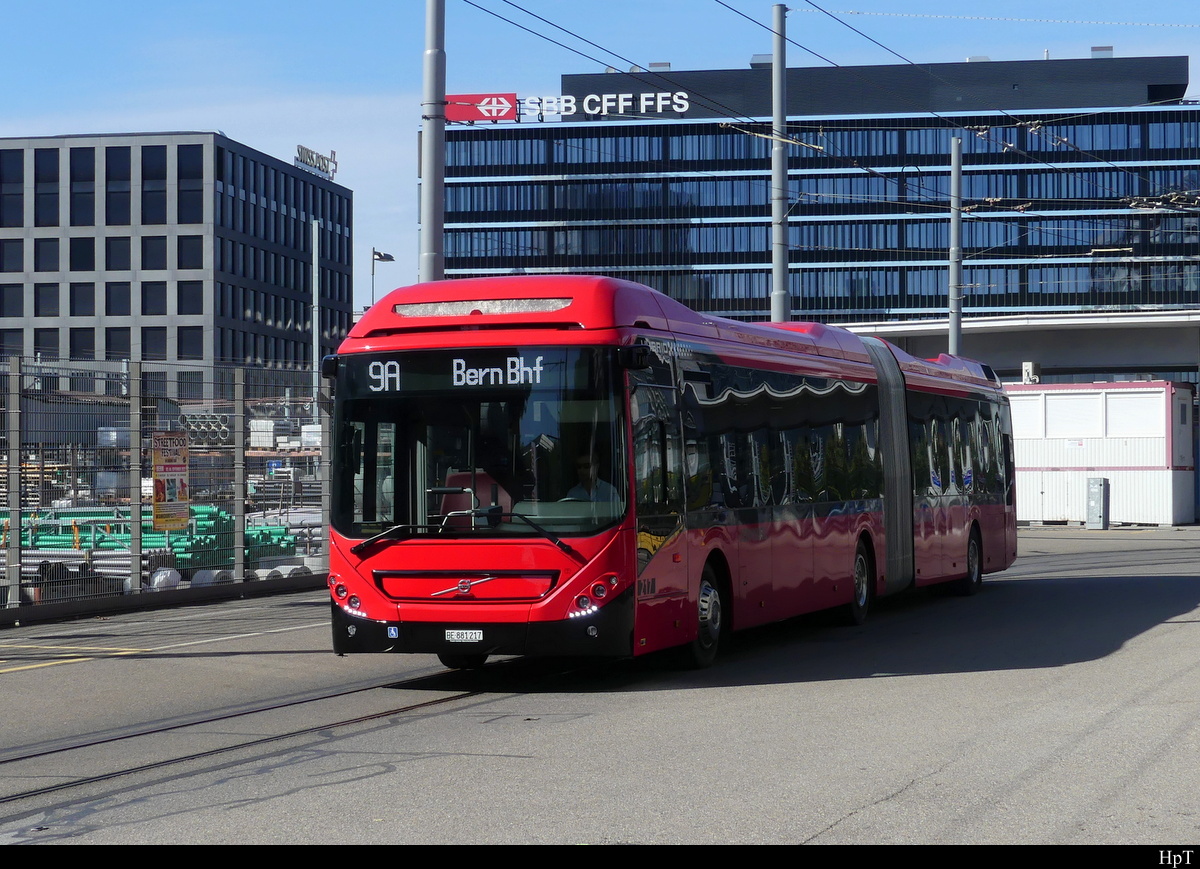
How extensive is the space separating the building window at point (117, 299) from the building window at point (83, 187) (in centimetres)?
367

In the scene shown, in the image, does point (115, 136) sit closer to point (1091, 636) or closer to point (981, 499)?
point (981, 499)

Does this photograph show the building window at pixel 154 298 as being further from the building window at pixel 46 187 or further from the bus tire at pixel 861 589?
the bus tire at pixel 861 589

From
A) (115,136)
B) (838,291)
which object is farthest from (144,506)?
(838,291)

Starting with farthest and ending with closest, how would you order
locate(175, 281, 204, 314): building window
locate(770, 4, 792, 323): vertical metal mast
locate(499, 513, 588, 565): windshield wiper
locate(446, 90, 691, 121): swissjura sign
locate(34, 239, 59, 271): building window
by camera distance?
locate(446, 90, 691, 121): swissjura sign, locate(175, 281, 204, 314): building window, locate(34, 239, 59, 271): building window, locate(770, 4, 792, 323): vertical metal mast, locate(499, 513, 588, 565): windshield wiper

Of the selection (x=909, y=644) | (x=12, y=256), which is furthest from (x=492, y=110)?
(x=909, y=644)

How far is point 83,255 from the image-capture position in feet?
293

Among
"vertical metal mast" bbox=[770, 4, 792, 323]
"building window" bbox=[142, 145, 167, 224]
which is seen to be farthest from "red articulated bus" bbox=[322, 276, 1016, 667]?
"building window" bbox=[142, 145, 167, 224]

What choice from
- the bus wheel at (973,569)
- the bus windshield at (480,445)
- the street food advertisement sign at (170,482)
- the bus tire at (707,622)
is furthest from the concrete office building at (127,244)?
the bus windshield at (480,445)

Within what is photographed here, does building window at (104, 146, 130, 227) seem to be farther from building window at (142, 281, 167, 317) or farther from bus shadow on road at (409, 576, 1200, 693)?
bus shadow on road at (409, 576, 1200, 693)

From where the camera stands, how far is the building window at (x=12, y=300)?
89750 millimetres

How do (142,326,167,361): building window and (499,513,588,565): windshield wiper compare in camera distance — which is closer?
(499,513,588,565): windshield wiper

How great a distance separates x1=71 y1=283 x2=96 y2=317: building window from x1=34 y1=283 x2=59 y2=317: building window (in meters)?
0.91

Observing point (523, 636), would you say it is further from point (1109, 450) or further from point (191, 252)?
point (191, 252)

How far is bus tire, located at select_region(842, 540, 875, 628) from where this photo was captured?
16.4 m
